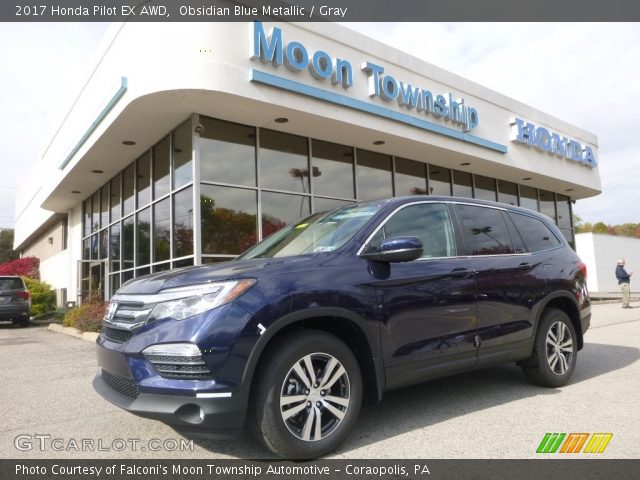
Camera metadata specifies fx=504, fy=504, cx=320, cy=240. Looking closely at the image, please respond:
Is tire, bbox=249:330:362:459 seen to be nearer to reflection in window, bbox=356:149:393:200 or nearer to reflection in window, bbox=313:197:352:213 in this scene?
reflection in window, bbox=313:197:352:213

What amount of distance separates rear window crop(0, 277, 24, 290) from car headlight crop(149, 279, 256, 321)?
49.6ft

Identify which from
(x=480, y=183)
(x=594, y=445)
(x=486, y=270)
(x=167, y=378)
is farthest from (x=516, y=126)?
(x=167, y=378)

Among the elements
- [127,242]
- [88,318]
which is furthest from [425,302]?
[127,242]

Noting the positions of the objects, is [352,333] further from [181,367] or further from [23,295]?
[23,295]

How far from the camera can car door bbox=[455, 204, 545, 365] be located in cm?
430

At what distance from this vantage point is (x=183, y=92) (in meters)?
9.34

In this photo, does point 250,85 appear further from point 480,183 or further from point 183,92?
point 480,183

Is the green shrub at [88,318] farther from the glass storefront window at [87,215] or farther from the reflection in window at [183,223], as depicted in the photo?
the glass storefront window at [87,215]

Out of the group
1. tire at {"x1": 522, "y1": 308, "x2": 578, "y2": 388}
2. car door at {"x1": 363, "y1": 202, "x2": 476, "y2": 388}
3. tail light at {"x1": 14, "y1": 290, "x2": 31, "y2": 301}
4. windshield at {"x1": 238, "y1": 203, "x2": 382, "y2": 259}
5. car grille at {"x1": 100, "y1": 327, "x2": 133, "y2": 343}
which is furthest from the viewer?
tail light at {"x1": 14, "y1": 290, "x2": 31, "y2": 301}

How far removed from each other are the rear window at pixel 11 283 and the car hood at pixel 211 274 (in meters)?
14.5

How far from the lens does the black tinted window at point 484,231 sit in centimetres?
450

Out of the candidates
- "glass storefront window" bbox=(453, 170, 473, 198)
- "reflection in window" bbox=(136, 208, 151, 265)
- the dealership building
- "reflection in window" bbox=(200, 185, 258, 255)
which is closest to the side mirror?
the dealership building

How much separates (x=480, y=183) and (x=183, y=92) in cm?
1133
